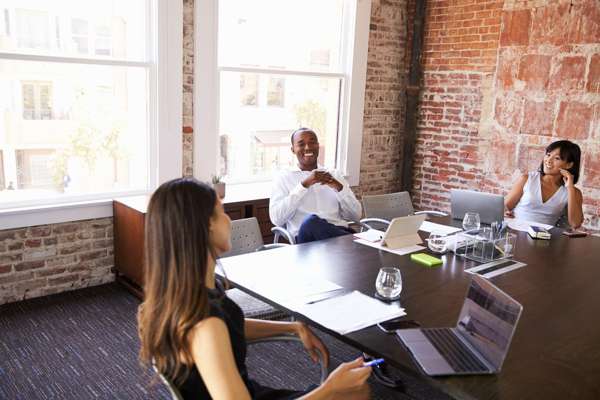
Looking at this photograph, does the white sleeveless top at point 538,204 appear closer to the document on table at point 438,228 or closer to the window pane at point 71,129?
the document on table at point 438,228

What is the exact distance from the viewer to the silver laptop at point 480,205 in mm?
3676

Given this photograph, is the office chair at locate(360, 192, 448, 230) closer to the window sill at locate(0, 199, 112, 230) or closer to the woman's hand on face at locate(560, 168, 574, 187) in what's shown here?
the woman's hand on face at locate(560, 168, 574, 187)

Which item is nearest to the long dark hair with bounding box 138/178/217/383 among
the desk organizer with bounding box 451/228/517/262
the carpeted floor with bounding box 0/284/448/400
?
the carpeted floor with bounding box 0/284/448/400

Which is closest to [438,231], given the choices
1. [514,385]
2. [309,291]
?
[309,291]

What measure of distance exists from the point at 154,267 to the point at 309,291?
964 millimetres

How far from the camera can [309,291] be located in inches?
92.4

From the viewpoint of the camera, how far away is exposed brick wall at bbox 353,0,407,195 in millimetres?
6293

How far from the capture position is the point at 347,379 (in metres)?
1.67

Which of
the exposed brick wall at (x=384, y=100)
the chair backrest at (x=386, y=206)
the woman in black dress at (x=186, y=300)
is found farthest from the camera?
the exposed brick wall at (x=384, y=100)

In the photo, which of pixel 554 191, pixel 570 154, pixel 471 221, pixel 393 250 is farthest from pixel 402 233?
pixel 570 154

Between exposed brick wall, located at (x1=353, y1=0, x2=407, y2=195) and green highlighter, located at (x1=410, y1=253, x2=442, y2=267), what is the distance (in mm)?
3571

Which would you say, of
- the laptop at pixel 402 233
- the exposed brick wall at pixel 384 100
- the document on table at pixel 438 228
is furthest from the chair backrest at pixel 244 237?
the exposed brick wall at pixel 384 100

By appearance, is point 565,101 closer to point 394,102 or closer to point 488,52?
point 488,52

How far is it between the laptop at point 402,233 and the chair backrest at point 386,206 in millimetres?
1102
